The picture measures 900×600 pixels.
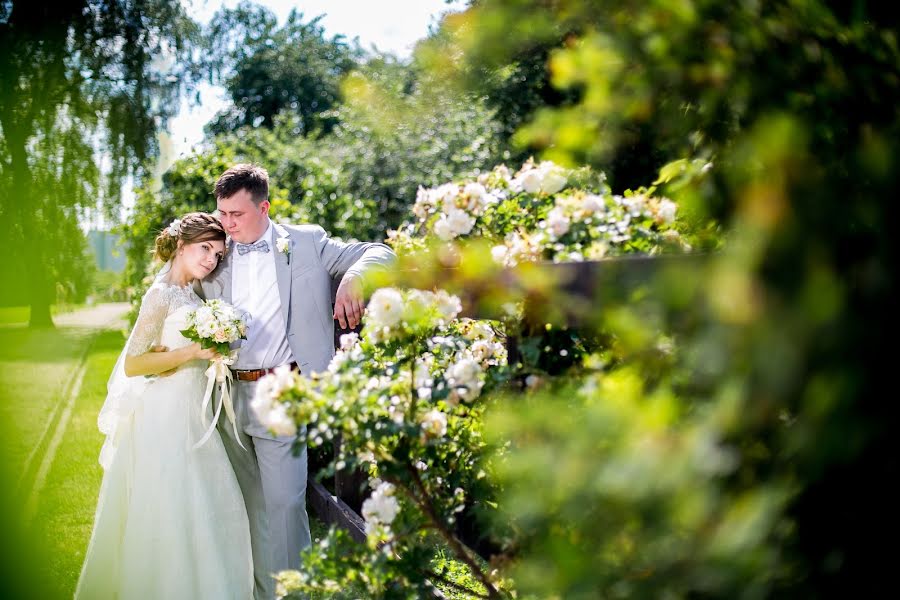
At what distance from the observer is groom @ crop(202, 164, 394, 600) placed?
160 inches

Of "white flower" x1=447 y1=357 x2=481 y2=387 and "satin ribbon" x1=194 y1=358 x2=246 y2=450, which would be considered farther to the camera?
"satin ribbon" x1=194 y1=358 x2=246 y2=450

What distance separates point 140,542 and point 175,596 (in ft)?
1.02

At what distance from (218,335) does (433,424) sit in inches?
68.5

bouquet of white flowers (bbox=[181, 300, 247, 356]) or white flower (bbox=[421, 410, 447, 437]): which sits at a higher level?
bouquet of white flowers (bbox=[181, 300, 247, 356])

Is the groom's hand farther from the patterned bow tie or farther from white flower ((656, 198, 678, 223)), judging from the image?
white flower ((656, 198, 678, 223))

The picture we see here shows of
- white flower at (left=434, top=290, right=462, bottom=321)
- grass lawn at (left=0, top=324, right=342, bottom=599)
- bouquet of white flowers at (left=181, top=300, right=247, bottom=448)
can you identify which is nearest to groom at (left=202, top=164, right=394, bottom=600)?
bouquet of white flowers at (left=181, top=300, right=247, bottom=448)

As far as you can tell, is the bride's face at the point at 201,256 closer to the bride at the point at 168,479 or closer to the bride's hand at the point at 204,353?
the bride at the point at 168,479

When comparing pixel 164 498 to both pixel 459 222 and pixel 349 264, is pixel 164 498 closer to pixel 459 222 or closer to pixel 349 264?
pixel 349 264

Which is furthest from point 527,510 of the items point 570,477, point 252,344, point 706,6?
point 252,344

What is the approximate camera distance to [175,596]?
3.87 m

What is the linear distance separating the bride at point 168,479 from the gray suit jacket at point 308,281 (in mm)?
154

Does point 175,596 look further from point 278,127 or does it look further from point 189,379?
point 278,127

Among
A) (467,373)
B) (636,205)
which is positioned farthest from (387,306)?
(636,205)

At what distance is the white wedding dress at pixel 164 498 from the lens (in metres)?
3.91
